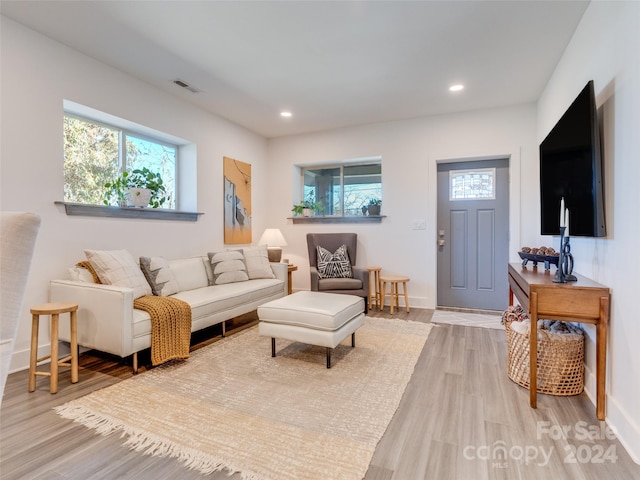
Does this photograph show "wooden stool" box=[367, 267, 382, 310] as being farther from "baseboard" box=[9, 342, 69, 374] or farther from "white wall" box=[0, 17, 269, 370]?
"baseboard" box=[9, 342, 69, 374]

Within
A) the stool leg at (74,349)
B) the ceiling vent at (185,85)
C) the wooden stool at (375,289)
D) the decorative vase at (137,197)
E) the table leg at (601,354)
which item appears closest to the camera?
the table leg at (601,354)

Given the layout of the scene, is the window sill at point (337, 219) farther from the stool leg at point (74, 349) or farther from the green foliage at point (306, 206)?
the stool leg at point (74, 349)

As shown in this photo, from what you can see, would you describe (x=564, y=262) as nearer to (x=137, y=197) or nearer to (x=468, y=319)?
(x=468, y=319)

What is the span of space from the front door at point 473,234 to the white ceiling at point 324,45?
0.92m

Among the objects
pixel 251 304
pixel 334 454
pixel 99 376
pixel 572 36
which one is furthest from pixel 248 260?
pixel 572 36

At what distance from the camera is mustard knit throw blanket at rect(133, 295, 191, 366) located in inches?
95.7

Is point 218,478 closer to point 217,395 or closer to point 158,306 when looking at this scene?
point 217,395

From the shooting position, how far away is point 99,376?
2332 millimetres

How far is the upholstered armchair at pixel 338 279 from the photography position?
13.1 ft

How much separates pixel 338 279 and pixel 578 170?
8.73 ft

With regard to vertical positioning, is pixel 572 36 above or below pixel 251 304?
above

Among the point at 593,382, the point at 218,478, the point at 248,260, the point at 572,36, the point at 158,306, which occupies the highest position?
the point at 572,36

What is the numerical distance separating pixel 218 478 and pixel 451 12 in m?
3.07

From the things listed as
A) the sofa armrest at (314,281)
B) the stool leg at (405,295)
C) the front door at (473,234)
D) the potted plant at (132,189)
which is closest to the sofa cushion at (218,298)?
the sofa armrest at (314,281)
